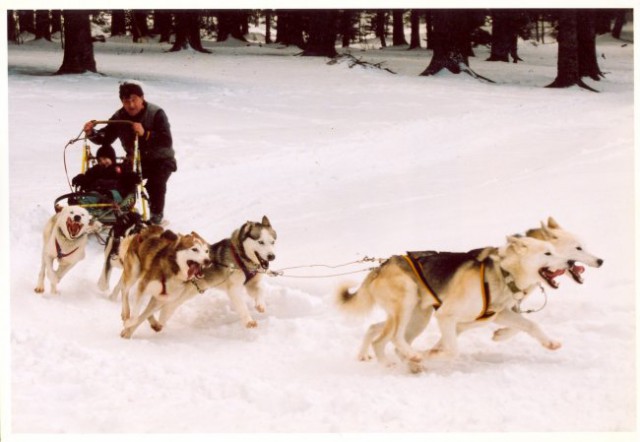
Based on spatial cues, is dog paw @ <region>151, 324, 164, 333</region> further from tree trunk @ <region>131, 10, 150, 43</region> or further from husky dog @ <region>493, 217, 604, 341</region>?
husky dog @ <region>493, 217, 604, 341</region>

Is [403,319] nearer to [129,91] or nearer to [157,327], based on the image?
[157,327]

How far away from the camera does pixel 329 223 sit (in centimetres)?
695

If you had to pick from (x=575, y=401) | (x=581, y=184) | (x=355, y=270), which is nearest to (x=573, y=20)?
(x=581, y=184)

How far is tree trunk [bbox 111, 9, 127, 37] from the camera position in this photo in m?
6.40

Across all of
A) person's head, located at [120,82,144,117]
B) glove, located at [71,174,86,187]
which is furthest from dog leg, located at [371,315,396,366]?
glove, located at [71,174,86,187]

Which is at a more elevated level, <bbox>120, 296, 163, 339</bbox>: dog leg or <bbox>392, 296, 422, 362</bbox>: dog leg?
<bbox>392, 296, 422, 362</bbox>: dog leg

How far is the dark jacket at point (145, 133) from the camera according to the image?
21.6 ft

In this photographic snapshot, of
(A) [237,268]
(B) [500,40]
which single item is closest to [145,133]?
(A) [237,268]

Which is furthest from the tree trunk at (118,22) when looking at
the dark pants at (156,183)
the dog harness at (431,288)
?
the dog harness at (431,288)

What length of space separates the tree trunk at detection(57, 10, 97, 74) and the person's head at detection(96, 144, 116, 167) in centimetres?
110

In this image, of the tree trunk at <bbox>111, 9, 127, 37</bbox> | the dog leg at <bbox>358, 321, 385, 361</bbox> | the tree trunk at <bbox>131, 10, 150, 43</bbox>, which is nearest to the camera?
the dog leg at <bbox>358, 321, 385, 361</bbox>

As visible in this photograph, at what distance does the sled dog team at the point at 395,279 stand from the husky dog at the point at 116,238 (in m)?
0.21

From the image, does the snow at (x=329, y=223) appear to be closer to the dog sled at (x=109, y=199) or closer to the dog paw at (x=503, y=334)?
the dog paw at (x=503, y=334)

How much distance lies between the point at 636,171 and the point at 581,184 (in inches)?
30.6
